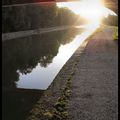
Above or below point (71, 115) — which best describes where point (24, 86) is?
below

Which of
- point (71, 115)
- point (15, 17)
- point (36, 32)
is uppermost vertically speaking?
point (71, 115)

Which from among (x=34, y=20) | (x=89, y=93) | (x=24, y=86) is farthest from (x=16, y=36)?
(x=89, y=93)

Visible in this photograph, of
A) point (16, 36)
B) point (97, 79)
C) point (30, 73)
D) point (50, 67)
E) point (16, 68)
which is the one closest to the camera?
point (97, 79)

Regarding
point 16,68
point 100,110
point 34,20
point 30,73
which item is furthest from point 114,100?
point 34,20

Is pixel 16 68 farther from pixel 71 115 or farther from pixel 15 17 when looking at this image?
pixel 15 17

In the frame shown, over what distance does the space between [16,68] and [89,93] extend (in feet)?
27.1

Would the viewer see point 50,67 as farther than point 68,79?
Yes

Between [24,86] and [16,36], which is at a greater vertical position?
[24,86]

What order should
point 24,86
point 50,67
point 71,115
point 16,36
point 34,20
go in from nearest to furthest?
point 71,115 → point 24,86 → point 50,67 → point 16,36 → point 34,20

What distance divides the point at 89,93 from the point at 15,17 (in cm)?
3095

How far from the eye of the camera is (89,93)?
9.74 m

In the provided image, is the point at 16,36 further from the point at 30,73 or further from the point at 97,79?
the point at 97,79

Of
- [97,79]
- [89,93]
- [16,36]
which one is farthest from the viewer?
[16,36]

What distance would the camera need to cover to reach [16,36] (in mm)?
38688
